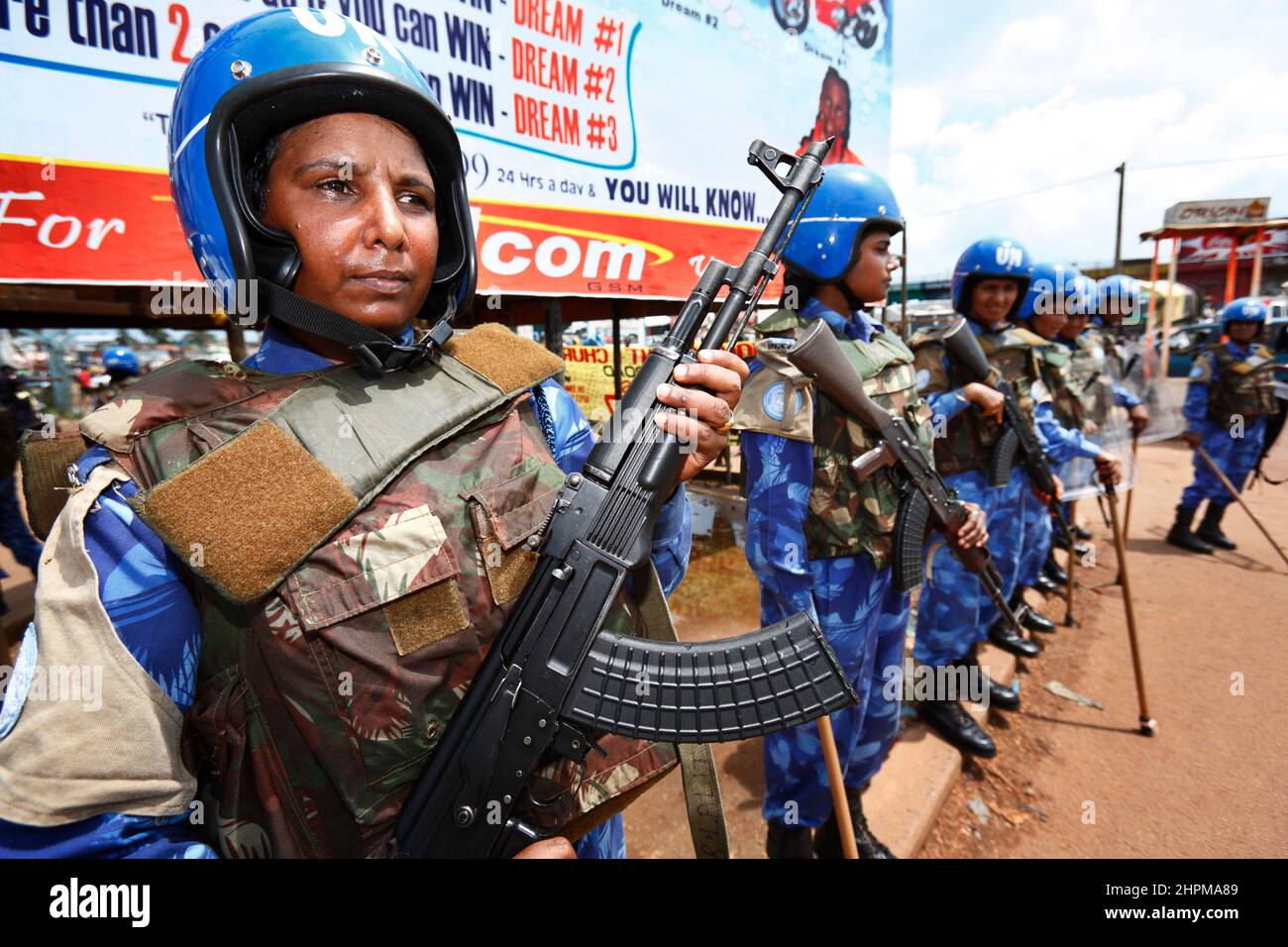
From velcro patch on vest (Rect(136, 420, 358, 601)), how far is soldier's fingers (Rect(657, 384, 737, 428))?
1.96 ft

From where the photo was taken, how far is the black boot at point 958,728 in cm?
315

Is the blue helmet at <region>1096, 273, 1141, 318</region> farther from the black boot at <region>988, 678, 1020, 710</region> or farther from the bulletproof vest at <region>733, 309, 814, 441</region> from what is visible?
the bulletproof vest at <region>733, 309, 814, 441</region>

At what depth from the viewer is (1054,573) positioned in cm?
551

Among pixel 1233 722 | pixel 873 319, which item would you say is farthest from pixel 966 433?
pixel 1233 722

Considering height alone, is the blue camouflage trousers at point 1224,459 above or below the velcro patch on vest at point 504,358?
below

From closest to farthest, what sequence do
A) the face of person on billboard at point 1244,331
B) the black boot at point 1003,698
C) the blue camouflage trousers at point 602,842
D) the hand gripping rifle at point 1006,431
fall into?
the blue camouflage trousers at point 602,842 < the hand gripping rifle at point 1006,431 < the black boot at point 1003,698 < the face of person on billboard at point 1244,331

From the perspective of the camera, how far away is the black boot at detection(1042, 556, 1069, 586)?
17.7 feet

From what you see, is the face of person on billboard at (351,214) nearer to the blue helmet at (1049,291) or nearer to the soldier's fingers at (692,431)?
the soldier's fingers at (692,431)

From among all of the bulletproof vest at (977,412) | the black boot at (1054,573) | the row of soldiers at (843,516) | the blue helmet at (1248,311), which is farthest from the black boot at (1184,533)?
the row of soldiers at (843,516)

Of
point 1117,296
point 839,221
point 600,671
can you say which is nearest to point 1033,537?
point 1117,296

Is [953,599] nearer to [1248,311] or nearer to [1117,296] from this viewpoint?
[1117,296]

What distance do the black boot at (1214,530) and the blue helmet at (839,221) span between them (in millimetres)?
6176

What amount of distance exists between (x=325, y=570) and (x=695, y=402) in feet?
2.36
